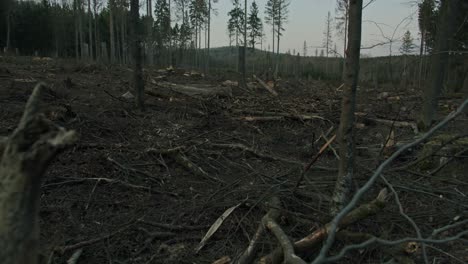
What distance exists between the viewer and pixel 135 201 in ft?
13.7

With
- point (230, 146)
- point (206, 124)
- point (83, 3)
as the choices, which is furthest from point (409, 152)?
point (83, 3)

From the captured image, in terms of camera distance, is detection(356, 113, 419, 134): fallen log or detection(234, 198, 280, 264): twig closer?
detection(234, 198, 280, 264): twig

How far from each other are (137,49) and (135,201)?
4392 mm

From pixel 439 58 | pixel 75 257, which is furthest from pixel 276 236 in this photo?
pixel 439 58

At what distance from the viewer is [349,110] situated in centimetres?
335

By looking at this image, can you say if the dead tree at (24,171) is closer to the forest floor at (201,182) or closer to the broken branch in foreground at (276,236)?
the forest floor at (201,182)

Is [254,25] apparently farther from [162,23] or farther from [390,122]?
[390,122]

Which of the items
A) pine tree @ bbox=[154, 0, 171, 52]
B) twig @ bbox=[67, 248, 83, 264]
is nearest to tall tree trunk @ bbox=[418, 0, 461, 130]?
twig @ bbox=[67, 248, 83, 264]

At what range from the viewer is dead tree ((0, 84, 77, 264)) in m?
1.27

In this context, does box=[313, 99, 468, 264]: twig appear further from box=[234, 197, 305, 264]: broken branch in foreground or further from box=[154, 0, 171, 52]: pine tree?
box=[154, 0, 171, 52]: pine tree

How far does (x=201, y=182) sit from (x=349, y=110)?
7.52 feet

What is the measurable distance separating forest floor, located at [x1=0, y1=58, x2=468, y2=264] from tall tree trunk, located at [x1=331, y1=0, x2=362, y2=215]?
304mm

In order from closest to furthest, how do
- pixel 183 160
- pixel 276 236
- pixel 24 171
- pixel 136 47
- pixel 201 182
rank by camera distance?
pixel 24 171
pixel 276 236
pixel 201 182
pixel 183 160
pixel 136 47

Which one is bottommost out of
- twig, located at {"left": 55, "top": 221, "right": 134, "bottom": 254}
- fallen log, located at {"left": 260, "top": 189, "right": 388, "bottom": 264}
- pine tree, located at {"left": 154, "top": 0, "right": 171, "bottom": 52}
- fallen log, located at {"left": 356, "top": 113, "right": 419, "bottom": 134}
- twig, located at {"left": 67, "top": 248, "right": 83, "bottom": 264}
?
twig, located at {"left": 67, "top": 248, "right": 83, "bottom": 264}
